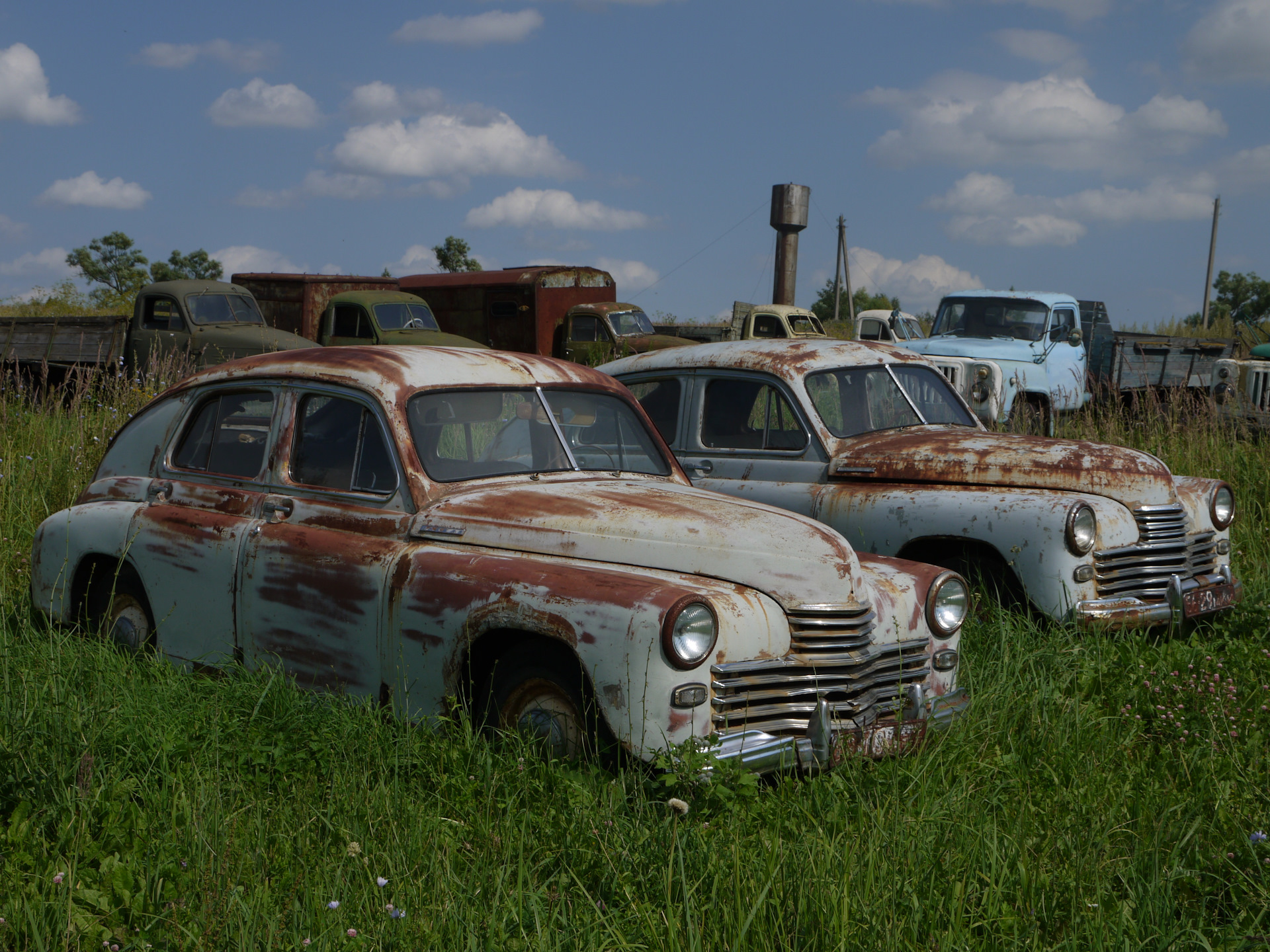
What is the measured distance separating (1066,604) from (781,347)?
6.99 ft

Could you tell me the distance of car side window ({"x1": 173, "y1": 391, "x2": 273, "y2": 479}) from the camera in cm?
459

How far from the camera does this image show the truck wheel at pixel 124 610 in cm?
481

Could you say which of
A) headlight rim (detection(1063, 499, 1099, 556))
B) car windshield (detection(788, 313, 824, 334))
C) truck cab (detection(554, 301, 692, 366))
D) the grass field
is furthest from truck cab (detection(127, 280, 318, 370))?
headlight rim (detection(1063, 499, 1099, 556))

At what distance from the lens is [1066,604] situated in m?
5.32

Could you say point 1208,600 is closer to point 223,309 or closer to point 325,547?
point 325,547

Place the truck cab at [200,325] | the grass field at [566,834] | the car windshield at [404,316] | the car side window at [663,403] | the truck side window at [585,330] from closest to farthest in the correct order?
the grass field at [566,834] → the car side window at [663,403] → the truck cab at [200,325] → the car windshield at [404,316] → the truck side window at [585,330]

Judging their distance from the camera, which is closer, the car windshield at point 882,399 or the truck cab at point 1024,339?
the car windshield at point 882,399

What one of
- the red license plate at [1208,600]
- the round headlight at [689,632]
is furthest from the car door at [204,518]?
the red license plate at [1208,600]

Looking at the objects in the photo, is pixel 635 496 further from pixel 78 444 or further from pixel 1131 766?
pixel 78 444

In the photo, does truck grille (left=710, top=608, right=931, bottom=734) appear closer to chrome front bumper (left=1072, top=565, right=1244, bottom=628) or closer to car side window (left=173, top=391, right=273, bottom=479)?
chrome front bumper (left=1072, top=565, right=1244, bottom=628)

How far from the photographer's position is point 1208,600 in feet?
18.6

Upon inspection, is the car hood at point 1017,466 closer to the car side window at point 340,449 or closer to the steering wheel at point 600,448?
the steering wheel at point 600,448

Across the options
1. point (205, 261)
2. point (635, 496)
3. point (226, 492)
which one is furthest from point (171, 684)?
point (205, 261)

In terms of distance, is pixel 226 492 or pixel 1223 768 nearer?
pixel 1223 768
